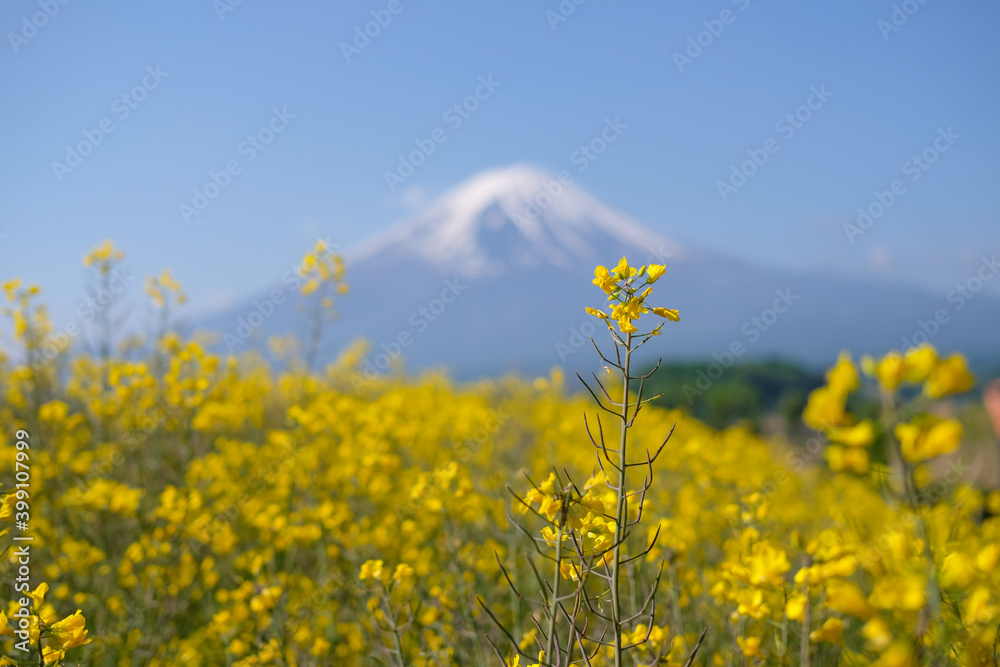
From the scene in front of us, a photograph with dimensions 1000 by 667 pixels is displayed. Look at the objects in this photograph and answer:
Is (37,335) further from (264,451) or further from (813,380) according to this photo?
(813,380)

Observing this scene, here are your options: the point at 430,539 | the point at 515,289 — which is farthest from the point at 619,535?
the point at 515,289

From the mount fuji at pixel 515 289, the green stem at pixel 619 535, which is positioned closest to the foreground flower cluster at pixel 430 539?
the green stem at pixel 619 535

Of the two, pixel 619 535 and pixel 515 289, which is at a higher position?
pixel 515 289

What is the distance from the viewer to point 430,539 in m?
5.67

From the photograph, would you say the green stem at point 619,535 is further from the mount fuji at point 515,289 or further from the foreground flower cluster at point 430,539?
→ the mount fuji at point 515,289

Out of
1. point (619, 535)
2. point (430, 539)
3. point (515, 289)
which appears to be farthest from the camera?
point (515, 289)

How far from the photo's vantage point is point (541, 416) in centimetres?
855

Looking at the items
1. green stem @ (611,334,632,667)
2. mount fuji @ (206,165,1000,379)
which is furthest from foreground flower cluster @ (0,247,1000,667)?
mount fuji @ (206,165,1000,379)

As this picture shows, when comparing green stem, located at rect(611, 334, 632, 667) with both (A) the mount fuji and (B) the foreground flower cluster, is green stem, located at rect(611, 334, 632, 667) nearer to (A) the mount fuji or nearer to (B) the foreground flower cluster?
(B) the foreground flower cluster

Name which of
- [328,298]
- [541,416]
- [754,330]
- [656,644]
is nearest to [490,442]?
[541,416]

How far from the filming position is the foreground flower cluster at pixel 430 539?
1002mm

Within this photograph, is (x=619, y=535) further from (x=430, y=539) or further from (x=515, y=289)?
(x=515, y=289)

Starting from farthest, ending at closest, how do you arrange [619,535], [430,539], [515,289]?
[515,289] < [430,539] < [619,535]

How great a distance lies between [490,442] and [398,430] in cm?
134
